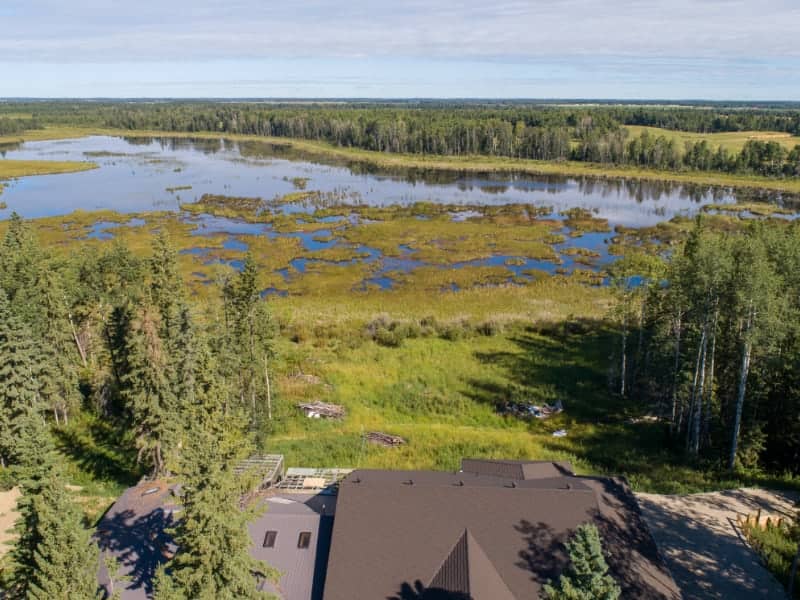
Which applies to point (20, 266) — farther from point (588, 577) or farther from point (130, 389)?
point (588, 577)

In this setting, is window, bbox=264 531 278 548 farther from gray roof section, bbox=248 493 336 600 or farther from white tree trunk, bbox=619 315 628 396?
white tree trunk, bbox=619 315 628 396

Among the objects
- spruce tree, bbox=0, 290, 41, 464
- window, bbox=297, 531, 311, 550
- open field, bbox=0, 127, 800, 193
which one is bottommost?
window, bbox=297, 531, 311, 550

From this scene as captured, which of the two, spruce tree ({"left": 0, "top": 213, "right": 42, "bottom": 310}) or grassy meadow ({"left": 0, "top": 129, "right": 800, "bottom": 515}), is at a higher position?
spruce tree ({"left": 0, "top": 213, "right": 42, "bottom": 310})

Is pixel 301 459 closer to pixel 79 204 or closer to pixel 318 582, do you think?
pixel 318 582

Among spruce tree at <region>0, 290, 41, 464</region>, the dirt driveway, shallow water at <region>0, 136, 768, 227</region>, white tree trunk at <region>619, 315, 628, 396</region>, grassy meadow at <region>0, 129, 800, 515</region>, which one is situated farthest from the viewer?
shallow water at <region>0, 136, 768, 227</region>

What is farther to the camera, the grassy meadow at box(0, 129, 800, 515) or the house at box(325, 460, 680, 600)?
the grassy meadow at box(0, 129, 800, 515)

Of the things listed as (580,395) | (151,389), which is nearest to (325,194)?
(580,395)

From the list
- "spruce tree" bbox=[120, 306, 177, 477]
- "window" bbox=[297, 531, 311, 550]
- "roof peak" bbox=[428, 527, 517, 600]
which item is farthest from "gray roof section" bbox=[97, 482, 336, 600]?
"roof peak" bbox=[428, 527, 517, 600]
